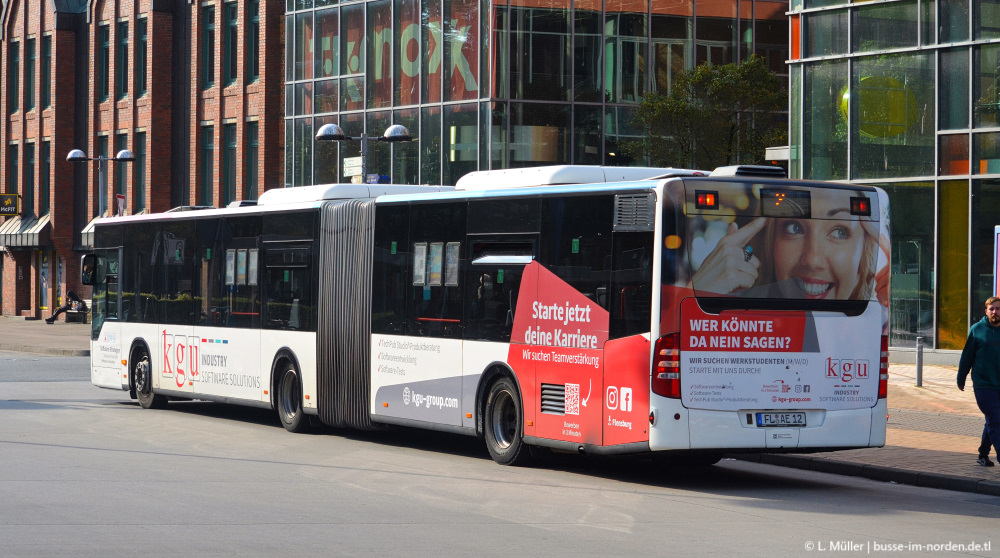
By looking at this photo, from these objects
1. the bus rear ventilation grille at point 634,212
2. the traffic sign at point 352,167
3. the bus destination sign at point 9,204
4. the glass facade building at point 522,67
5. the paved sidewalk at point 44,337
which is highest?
the glass facade building at point 522,67

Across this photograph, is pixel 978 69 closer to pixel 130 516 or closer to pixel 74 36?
pixel 130 516

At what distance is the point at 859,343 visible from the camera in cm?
1278

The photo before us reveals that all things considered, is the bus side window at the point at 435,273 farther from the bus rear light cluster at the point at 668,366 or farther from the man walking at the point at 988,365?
the man walking at the point at 988,365

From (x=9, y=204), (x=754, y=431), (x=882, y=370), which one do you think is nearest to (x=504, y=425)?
(x=754, y=431)

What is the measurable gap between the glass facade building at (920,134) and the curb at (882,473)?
12.1 metres

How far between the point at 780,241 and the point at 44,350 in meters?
28.1

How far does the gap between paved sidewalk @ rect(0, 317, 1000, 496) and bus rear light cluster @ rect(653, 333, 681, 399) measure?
2.95m

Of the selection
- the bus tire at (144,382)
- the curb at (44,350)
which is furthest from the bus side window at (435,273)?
the curb at (44,350)

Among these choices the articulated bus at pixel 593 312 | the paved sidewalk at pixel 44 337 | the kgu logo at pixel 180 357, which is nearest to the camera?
the articulated bus at pixel 593 312

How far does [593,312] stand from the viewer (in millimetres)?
12828

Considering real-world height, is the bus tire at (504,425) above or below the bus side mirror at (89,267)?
below

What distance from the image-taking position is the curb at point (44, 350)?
3578 centimetres

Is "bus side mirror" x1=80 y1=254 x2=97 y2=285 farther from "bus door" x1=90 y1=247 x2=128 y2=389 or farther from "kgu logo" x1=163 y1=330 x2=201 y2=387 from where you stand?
"kgu logo" x1=163 y1=330 x2=201 y2=387

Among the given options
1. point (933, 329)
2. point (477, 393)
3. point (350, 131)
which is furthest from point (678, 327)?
point (350, 131)
